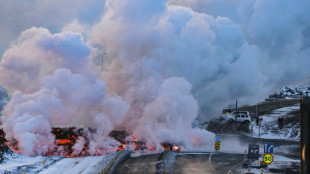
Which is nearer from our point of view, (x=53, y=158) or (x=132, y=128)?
(x=53, y=158)

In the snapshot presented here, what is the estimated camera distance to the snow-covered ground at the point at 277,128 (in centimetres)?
5999

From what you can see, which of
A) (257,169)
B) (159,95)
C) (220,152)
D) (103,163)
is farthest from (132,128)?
(257,169)

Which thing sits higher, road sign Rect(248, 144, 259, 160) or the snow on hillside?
the snow on hillside

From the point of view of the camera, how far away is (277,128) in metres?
63.7

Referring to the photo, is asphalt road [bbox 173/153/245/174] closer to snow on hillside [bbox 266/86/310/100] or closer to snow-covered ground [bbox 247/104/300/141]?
snow-covered ground [bbox 247/104/300/141]

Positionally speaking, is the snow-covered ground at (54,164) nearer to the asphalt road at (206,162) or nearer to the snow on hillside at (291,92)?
the asphalt road at (206,162)

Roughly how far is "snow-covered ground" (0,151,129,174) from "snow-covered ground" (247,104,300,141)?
2863 cm

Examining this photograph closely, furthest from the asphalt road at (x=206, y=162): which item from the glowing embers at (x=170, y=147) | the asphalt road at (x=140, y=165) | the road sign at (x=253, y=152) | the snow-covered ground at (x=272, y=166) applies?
the road sign at (x=253, y=152)

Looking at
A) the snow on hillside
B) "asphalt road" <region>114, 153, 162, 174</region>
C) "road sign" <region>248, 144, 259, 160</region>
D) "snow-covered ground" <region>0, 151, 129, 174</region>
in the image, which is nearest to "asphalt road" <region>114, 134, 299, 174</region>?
"asphalt road" <region>114, 153, 162, 174</region>

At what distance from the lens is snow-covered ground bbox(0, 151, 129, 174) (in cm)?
3357

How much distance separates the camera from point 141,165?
3638 cm

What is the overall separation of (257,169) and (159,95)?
846 inches

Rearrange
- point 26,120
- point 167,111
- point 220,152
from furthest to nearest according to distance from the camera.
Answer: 1. point 167,111
2. point 220,152
3. point 26,120

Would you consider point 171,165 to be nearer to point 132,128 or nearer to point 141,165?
point 141,165
